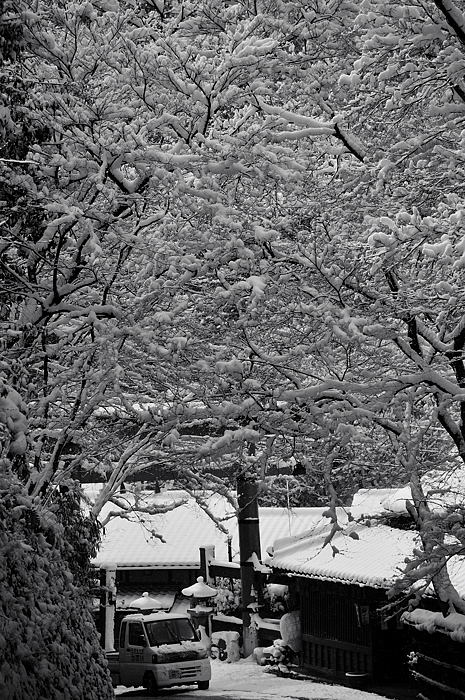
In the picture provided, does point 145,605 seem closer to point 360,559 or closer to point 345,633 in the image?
point 345,633

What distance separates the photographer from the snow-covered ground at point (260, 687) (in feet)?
58.7

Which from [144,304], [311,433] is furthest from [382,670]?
[144,304]

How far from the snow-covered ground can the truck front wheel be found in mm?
639

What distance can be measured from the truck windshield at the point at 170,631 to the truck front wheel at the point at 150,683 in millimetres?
864

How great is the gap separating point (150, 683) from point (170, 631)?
5.82ft

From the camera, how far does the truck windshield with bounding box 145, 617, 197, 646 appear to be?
76.8 feet

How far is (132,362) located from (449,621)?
533 cm

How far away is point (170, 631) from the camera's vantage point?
2392 centimetres

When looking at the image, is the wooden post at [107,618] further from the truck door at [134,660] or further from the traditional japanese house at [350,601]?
the traditional japanese house at [350,601]

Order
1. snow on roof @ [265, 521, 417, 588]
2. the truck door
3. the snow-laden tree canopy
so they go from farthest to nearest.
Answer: the truck door
snow on roof @ [265, 521, 417, 588]
the snow-laden tree canopy

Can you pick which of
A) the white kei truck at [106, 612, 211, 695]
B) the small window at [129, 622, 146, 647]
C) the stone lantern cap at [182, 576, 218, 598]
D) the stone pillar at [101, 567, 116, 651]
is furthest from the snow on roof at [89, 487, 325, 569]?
the stone pillar at [101, 567, 116, 651]

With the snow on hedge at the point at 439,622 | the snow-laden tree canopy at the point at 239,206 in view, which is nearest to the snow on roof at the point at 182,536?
the snow on hedge at the point at 439,622

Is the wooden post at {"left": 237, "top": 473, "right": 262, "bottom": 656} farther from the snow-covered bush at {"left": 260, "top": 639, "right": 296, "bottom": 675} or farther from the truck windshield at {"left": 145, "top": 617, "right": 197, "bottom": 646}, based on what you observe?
the snow-covered bush at {"left": 260, "top": 639, "right": 296, "bottom": 675}

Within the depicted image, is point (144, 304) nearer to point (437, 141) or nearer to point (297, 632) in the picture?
point (437, 141)
